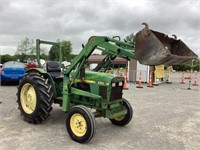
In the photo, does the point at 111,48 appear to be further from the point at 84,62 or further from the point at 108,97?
the point at 108,97

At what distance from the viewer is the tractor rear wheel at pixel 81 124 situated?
4133 millimetres

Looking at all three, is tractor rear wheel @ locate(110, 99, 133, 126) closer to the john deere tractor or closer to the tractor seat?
the john deere tractor

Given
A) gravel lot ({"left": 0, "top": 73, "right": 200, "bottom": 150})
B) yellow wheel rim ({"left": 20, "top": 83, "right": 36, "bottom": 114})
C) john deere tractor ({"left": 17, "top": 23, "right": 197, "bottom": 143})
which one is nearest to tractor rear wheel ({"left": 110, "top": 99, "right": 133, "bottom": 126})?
john deere tractor ({"left": 17, "top": 23, "right": 197, "bottom": 143})

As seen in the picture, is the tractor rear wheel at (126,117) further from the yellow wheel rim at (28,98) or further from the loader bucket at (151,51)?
the yellow wheel rim at (28,98)

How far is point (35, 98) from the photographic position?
5.25 meters

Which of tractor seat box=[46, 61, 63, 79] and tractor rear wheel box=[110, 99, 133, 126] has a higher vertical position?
tractor seat box=[46, 61, 63, 79]

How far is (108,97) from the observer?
471 centimetres

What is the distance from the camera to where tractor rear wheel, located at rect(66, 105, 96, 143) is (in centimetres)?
413

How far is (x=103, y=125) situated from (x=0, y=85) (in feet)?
28.6

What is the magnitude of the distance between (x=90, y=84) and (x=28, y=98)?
167cm

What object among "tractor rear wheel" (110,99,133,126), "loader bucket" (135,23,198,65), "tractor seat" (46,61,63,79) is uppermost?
"loader bucket" (135,23,198,65)

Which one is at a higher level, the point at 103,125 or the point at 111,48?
the point at 111,48

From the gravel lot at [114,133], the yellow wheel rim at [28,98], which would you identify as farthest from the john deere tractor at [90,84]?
the gravel lot at [114,133]

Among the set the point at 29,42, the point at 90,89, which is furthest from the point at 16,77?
the point at 29,42
